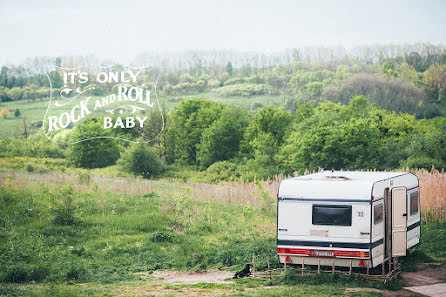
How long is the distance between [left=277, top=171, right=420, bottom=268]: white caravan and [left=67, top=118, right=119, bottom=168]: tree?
49.1 meters

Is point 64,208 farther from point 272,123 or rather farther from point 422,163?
point 272,123

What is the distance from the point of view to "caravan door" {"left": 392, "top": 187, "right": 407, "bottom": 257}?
46.8 feet

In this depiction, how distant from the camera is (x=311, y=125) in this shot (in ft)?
173

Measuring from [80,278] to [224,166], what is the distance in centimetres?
4679

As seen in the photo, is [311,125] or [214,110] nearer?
[311,125]

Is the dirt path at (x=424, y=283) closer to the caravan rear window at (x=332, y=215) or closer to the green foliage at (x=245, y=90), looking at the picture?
the caravan rear window at (x=332, y=215)

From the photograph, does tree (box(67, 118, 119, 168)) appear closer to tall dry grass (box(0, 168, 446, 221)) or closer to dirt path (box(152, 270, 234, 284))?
tall dry grass (box(0, 168, 446, 221))

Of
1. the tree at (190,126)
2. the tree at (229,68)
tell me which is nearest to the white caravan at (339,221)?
the tree at (190,126)

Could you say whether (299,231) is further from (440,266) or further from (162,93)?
(162,93)

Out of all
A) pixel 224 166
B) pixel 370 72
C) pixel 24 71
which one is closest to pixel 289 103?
pixel 370 72

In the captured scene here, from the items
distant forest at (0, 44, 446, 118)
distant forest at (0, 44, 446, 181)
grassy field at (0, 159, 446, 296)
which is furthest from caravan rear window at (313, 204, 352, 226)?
distant forest at (0, 44, 446, 118)

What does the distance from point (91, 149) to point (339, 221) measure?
51.3m

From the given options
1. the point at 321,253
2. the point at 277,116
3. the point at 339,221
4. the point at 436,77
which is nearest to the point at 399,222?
the point at 339,221

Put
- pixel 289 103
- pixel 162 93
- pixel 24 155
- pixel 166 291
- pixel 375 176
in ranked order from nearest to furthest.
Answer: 1. pixel 166 291
2. pixel 375 176
3. pixel 24 155
4. pixel 289 103
5. pixel 162 93
